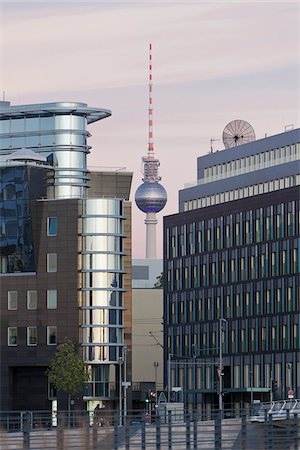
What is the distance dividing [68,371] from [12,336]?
991 cm

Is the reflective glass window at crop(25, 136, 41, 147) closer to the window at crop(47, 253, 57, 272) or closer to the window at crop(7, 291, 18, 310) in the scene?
the window at crop(47, 253, 57, 272)

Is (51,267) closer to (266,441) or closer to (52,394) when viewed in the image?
(52,394)

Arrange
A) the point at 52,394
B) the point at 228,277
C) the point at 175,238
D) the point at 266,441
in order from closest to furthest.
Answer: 1. the point at 266,441
2. the point at 52,394
3. the point at 228,277
4. the point at 175,238

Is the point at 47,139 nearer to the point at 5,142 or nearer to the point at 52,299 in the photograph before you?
the point at 5,142

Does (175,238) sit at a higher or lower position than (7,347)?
higher

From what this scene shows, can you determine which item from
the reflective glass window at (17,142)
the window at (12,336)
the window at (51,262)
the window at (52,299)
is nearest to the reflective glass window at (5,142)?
the reflective glass window at (17,142)

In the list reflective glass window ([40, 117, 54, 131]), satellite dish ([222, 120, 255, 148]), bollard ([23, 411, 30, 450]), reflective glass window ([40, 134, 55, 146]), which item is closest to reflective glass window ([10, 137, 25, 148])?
reflective glass window ([40, 134, 55, 146])

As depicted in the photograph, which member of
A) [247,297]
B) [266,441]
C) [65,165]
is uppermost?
[65,165]

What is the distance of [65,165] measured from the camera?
144 metres

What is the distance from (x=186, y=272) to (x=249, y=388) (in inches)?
749

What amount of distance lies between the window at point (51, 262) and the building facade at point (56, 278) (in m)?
0.09

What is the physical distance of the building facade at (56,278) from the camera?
138125 millimetres

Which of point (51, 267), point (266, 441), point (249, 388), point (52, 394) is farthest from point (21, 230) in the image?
point (266, 441)

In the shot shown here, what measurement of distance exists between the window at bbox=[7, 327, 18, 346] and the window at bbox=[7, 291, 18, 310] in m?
1.99
